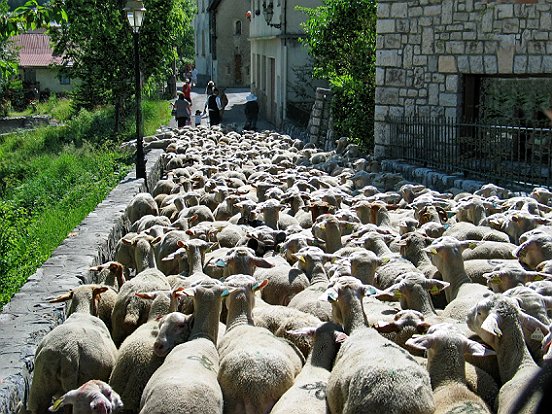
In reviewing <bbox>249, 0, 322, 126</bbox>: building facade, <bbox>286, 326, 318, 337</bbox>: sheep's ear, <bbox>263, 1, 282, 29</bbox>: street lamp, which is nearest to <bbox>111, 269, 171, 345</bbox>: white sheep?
<bbox>286, 326, 318, 337</bbox>: sheep's ear

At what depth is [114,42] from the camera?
2520 cm

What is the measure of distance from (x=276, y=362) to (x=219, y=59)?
45612 mm

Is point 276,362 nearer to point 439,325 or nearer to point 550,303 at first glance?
point 439,325

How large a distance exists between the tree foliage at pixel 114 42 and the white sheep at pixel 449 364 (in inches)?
841

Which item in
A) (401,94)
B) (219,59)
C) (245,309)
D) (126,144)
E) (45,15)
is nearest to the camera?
(245,309)

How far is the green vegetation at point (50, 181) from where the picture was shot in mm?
9852

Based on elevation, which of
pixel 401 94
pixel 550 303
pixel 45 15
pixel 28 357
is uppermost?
pixel 45 15

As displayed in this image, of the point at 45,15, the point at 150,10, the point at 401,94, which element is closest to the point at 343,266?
the point at 45,15

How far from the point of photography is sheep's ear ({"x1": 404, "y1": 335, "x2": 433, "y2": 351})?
4836mm

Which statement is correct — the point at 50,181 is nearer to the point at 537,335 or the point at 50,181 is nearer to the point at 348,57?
the point at 348,57

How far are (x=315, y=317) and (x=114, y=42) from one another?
20.7 meters

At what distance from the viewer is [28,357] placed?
18.4 feet

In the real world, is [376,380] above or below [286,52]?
below

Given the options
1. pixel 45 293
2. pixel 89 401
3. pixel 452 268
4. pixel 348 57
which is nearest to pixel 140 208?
pixel 45 293
